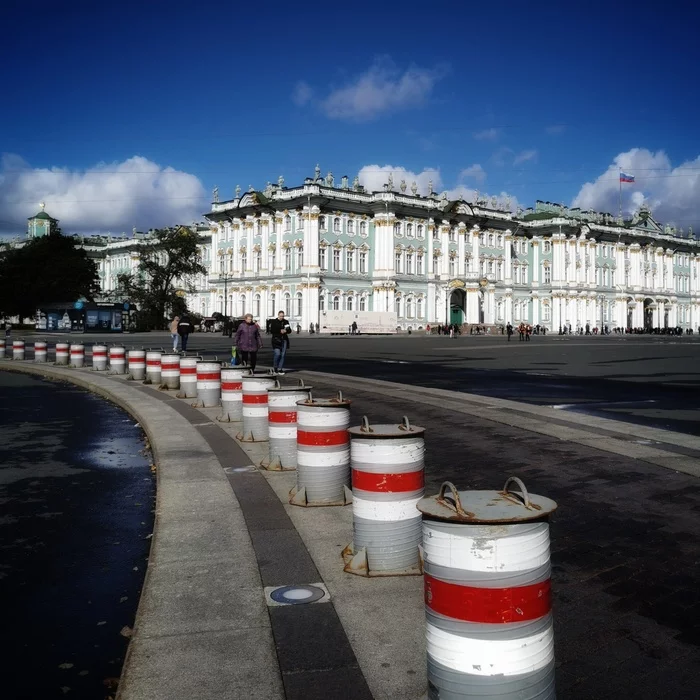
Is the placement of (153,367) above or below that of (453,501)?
below

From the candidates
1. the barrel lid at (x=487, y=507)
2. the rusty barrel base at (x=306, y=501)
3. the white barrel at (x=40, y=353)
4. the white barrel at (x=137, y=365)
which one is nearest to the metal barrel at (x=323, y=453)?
the rusty barrel base at (x=306, y=501)

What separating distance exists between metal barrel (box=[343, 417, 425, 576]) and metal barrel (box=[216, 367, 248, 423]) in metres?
8.17

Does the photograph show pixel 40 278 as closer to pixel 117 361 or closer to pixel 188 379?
pixel 117 361

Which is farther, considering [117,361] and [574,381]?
[117,361]

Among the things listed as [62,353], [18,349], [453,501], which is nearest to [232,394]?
[453,501]

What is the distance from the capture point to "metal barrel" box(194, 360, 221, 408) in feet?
51.4

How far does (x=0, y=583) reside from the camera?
565 centimetres

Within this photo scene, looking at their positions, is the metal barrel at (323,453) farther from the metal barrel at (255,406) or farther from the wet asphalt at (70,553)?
the metal barrel at (255,406)

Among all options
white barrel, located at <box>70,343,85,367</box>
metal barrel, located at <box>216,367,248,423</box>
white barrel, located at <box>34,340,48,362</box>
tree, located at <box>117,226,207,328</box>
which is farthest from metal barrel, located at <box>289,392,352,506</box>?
tree, located at <box>117,226,207,328</box>

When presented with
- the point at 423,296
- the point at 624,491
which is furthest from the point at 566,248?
the point at 624,491

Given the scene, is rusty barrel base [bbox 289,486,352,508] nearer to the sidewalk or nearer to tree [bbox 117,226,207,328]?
the sidewalk

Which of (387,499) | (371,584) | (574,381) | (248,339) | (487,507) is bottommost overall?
(371,584)

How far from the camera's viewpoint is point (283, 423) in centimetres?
888

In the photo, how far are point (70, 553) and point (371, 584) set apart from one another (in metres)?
2.74
